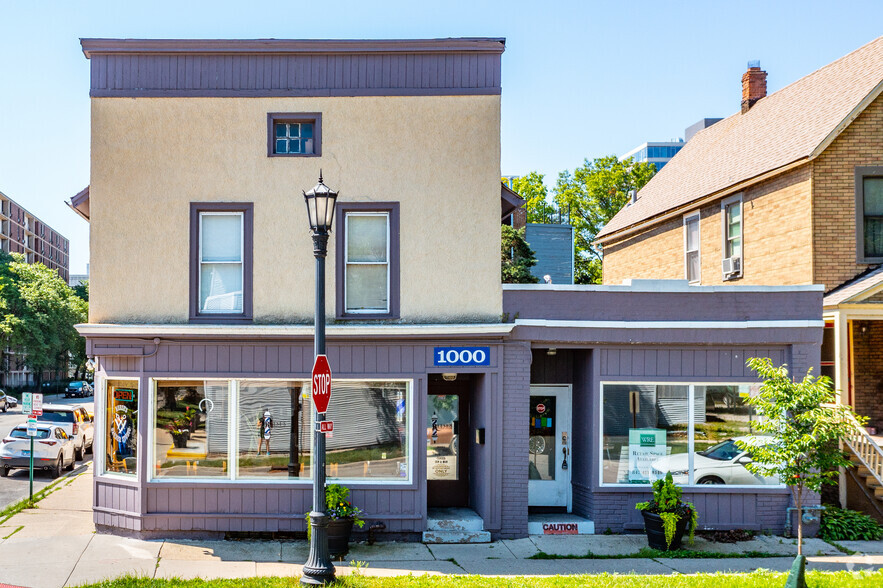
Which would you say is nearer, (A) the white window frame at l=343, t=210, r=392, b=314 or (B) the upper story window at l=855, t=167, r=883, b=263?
(A) the white window frame at l=343, t=210, r=392, b=314

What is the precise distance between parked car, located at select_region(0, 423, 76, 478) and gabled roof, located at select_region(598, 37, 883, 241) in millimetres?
16559

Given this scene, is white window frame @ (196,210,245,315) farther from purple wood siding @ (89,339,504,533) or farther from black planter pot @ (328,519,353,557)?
black planter pot @ (328,519,353,557)

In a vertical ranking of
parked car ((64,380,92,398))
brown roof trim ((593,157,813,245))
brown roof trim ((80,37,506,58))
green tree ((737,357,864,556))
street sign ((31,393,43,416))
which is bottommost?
parked car ((64,380,92,398))

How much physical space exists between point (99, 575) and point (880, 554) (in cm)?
1104

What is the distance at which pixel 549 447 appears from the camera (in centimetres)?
1402

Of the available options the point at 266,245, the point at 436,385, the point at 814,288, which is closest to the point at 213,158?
the point at 266,245

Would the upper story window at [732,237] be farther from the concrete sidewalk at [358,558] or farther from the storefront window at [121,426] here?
the storefront window at [121,426]

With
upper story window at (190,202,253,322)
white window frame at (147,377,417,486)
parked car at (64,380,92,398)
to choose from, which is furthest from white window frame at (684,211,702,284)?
parked car at (64,380,92,398)

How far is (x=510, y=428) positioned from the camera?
41.1 feet

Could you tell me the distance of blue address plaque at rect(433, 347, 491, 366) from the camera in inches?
489

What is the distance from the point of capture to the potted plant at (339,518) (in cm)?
1130

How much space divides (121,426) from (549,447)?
7.18 metres

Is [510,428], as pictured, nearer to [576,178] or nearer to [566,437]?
[566,437]

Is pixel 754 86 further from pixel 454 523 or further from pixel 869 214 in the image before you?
pixel 454 523
